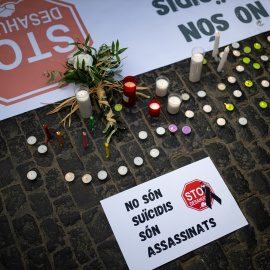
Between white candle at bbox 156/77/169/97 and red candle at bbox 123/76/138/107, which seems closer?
red candle at bbox 123/76/138/107

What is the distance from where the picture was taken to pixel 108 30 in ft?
10.3

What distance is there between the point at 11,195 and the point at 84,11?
1.91 m

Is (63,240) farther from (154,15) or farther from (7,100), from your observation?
(154,15)

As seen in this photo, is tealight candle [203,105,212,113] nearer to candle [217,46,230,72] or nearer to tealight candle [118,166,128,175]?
candle [217,46,230,72]

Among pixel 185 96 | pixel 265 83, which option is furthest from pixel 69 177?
pixel 265 83

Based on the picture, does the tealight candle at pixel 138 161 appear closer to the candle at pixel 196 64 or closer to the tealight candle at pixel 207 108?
the tealight candle at pixel 207 108

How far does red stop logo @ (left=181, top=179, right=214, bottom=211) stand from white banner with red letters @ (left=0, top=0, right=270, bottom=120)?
1137 mm

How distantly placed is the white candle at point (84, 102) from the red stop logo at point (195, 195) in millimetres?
966

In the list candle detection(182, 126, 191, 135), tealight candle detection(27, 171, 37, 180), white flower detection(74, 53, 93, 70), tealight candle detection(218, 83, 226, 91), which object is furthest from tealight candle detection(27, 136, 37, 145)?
tealight candle detection(218, 83, 226, 91)

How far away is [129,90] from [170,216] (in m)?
1.01

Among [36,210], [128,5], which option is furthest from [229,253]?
[128,5]

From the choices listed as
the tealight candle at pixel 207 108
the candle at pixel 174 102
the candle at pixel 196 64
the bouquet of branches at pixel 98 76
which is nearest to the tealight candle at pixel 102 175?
the bouquet of branches at pixel 98 76

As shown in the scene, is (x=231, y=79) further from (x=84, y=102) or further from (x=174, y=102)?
(x=84, y=102)

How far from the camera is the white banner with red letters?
2.88 m
